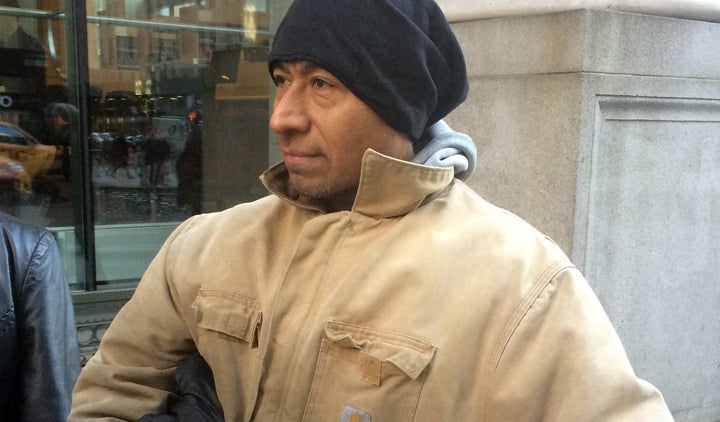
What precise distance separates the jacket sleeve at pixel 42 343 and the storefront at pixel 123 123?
3.37m

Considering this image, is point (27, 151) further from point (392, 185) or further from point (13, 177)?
point (392, 185)

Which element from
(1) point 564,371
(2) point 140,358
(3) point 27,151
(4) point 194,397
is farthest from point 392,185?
(3) point 27,151

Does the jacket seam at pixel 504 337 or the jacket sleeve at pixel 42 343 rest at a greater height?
the jacket seam at pixel 504 337

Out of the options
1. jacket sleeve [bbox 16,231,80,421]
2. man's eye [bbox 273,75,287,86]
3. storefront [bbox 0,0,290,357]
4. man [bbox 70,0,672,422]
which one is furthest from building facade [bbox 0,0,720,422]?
jacket sleeve [bbox 16,231,80,421]

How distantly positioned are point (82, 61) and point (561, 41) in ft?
13.5

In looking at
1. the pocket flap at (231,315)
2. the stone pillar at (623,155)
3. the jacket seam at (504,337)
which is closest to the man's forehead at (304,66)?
the pocket flap at (231,315)

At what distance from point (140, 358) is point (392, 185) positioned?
0.84m

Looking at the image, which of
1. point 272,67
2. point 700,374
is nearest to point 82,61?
point 272,67

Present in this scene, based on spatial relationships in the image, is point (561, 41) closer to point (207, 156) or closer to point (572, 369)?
point (572, 369)

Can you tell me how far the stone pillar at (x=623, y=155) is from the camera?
3.50 meters

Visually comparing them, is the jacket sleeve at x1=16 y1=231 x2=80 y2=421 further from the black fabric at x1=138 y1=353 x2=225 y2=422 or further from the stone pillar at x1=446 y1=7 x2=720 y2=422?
the stone pillar at x1=446 y1=7 x2=720 y2=422

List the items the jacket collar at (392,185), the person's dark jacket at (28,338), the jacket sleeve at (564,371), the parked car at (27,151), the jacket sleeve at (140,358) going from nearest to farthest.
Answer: the jacket sleeve at (564,371)
the jacket collar at (392,185)
the jacket sleeve at (140,358)
the person's dark jacket at (28,338)
the parked car at (27,151)

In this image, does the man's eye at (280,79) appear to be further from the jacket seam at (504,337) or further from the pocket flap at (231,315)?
the jacket seam at (504,337)

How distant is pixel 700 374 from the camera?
4168 millimetres
